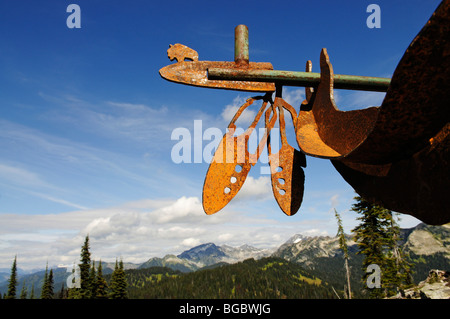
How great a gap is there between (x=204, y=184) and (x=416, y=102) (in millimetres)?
1384

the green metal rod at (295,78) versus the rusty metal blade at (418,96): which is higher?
the green metal rod at (295,78)

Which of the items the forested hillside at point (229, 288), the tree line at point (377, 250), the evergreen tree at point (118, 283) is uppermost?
the tree line at point (377, 250)

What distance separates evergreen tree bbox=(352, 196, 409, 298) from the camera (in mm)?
29266

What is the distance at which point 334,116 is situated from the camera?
5.88 feet

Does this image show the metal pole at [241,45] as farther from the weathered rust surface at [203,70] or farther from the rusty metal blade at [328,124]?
the rusty metal blade at [328,124]

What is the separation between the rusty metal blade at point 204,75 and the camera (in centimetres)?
205

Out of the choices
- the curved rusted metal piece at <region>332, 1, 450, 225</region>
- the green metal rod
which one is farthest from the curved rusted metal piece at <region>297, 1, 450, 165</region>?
the green metal rod

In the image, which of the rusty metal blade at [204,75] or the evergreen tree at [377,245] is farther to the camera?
the evergreen tree at [377,245]

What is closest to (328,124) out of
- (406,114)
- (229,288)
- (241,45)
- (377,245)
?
(406,114)

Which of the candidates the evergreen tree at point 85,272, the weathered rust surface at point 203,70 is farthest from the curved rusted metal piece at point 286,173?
the evergreen tree at point 85,272

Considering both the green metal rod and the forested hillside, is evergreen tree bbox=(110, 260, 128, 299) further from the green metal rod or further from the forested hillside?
the forested hillside

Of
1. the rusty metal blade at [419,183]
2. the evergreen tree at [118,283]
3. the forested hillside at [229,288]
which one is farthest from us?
the forested hillside at [229,288]

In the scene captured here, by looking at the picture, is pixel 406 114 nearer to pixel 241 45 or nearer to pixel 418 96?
pixel 418 96
